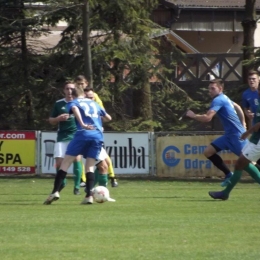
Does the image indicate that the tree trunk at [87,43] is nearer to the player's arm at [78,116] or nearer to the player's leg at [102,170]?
the player's leg at [102,170]

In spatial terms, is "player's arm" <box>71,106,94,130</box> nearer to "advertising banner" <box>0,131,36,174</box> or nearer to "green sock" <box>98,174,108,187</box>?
"green sock" <box>98,174,108,187</box>

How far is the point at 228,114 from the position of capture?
1497 cm

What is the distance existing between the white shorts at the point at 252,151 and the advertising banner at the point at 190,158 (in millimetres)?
8317

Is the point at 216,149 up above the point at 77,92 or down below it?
below

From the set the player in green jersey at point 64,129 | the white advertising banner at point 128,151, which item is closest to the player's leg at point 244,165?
the player in green jersey at point 64,129

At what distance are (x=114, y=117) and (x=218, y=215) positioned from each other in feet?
53.1

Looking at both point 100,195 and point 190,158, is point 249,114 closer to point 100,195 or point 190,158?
point 100,195

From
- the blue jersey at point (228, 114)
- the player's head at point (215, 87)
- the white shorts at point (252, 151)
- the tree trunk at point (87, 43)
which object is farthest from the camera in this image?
the tree trunk at point (87, 43)

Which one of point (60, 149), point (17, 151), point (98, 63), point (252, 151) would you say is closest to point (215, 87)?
point (252, 151)

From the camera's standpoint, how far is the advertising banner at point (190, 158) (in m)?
21.4

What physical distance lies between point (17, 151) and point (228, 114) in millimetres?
8516

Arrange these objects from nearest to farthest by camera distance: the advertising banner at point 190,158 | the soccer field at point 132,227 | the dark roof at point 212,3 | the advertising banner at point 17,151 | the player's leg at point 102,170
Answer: the soccer field at point 132,227 → the player's leg at point 102,170 → the advertising banner at point 190,158 → the advertising banner at point 17,151 → the dark roof at point 212,3

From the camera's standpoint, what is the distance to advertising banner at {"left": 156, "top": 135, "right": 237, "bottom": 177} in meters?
21.4

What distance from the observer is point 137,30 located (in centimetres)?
2641
